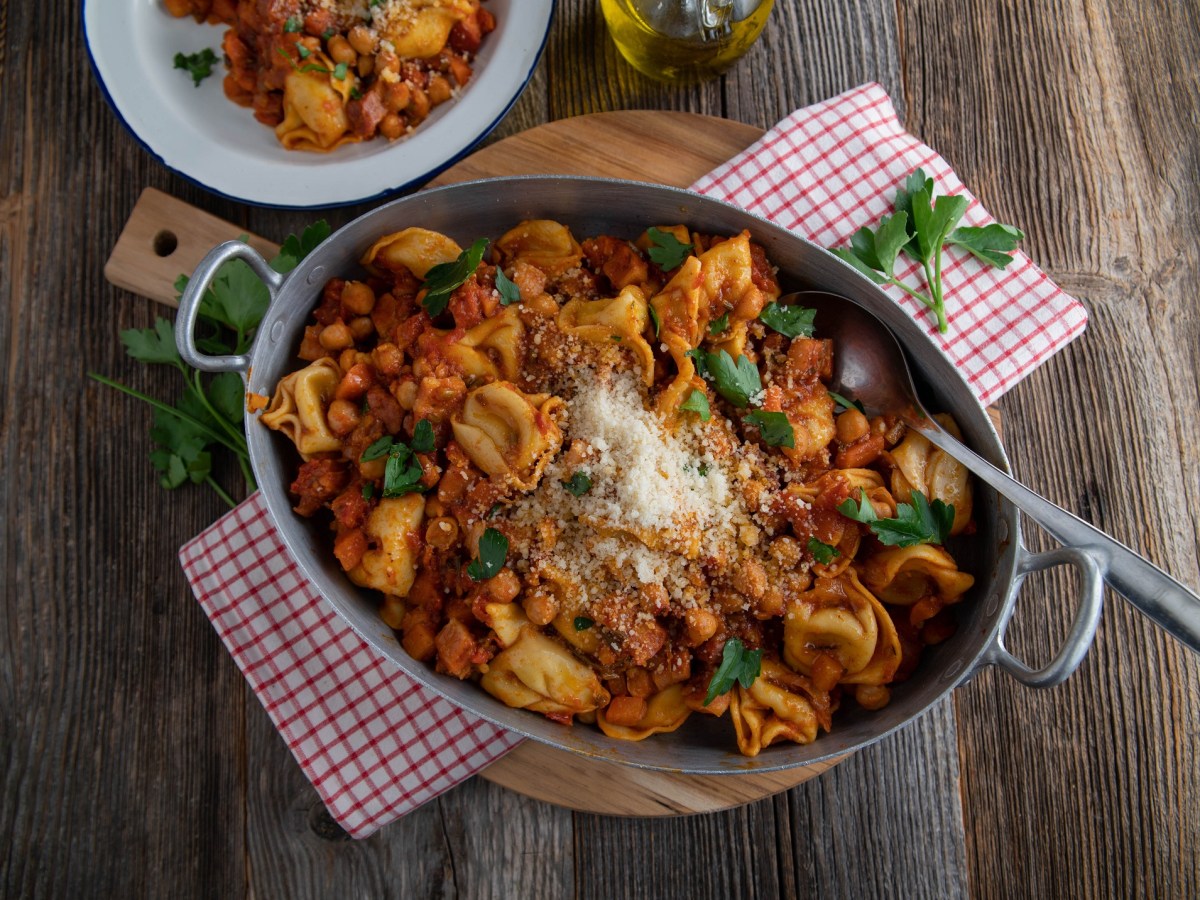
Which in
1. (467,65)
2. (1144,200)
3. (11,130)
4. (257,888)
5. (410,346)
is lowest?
(257,888)

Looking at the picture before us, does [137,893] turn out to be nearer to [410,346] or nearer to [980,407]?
[410,346]

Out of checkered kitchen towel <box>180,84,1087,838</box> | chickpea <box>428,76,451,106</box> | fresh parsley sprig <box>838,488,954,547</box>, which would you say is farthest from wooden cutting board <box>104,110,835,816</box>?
fresh parsley sprig <box>838,488,954,547</box>

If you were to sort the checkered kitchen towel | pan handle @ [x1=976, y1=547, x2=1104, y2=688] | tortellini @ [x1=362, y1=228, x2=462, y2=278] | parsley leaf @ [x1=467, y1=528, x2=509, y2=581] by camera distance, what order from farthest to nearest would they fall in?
the checkered kitchen towel < tortellini @ [x1=362, y1=228, x2=462, y2=278] < parsley leaf @ [x1=467, y1=528, x2=509, y2=581] < pan handle @ [x1=976, y1=547, x2=1104, y2=688]

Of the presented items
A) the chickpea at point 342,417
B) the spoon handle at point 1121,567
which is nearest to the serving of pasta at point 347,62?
the chickpea at point 342,417

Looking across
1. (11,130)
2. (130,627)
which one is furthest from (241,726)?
(11,130)

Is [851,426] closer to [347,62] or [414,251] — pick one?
[414,251]

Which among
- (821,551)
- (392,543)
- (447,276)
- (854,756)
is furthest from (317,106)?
(854,756)

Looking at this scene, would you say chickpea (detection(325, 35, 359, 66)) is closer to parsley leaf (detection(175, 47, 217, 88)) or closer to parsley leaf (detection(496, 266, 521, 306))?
parsley leaf (detection(175, 47, 217, 88))
